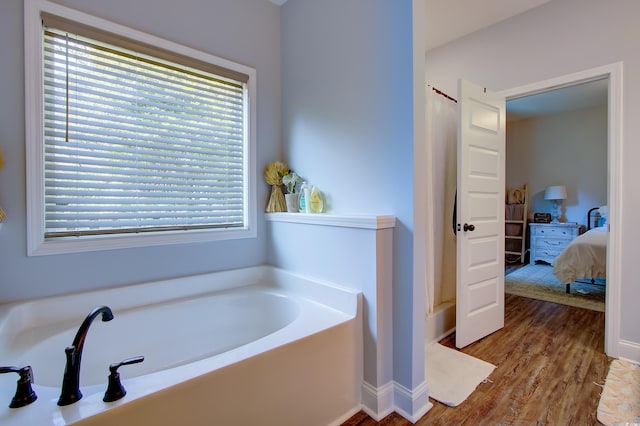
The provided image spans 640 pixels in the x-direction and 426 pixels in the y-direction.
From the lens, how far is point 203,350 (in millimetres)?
1949

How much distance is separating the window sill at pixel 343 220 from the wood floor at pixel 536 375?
40.6 inches

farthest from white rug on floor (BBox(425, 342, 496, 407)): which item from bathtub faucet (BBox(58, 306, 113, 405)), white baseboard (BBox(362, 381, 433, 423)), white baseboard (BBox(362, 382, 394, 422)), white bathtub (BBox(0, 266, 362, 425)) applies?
bathtub faucet (BBox(58, 306, 113, 405))

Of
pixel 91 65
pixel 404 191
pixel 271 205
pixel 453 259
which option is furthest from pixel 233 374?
pixel 453 259

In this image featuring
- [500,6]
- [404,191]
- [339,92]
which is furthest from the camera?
[500,6]

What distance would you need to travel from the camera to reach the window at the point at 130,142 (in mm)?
1633

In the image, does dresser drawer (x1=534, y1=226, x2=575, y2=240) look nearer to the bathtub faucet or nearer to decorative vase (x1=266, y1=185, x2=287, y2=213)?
decorative vase (x1=266, y1=185, x2=287, y2=213)

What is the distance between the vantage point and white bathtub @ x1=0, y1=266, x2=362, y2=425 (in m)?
1.03

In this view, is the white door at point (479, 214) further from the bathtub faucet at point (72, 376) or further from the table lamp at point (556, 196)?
the table lamp at point (556, 196)

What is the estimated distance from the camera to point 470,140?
7.97 feet

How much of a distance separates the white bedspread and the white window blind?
380 centimetres

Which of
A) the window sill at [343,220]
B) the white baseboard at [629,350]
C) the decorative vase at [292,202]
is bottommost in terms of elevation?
the white baseboard at [629,350]

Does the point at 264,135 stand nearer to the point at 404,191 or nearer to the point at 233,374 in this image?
the point at 404,191

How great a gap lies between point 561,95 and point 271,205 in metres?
4.66

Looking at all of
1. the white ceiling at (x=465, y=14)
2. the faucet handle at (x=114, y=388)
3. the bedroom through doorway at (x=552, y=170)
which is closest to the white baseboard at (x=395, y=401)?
the faucet handle at (x=114, y=388)
